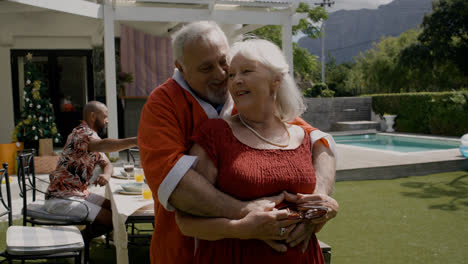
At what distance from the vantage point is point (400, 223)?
15.9 feet

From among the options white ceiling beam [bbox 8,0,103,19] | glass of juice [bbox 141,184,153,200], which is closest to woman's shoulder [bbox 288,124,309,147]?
glass of juice [bbox 141,184,153,200]

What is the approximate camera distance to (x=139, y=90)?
10.6 metres

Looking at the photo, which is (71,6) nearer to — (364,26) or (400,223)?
(400,223)

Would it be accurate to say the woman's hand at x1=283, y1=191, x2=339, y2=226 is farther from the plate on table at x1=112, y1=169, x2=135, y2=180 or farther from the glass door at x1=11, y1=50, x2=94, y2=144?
the glass door at x1=11, y1=50, x2=94, y2=144

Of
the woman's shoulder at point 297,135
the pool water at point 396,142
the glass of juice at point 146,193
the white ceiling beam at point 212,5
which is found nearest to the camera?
the woman's shoulder at point 297,135

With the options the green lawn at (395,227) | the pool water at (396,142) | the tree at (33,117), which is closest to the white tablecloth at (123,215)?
the green lawn at (395,227)

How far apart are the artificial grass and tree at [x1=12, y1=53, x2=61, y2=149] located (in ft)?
16.9

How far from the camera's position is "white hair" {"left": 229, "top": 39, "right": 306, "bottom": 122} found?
5.35 feet

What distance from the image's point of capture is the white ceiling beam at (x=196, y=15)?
7.93 m

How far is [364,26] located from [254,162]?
155 m

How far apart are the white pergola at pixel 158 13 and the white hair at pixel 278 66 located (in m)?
6.19

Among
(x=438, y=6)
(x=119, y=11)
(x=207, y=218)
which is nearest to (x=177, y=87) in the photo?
(x=207, y=218)

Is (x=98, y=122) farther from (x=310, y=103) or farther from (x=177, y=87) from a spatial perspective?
(x=310, y=103)

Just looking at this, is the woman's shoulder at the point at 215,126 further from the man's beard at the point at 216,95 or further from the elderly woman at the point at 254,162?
the man's beard at the point at 216,95
